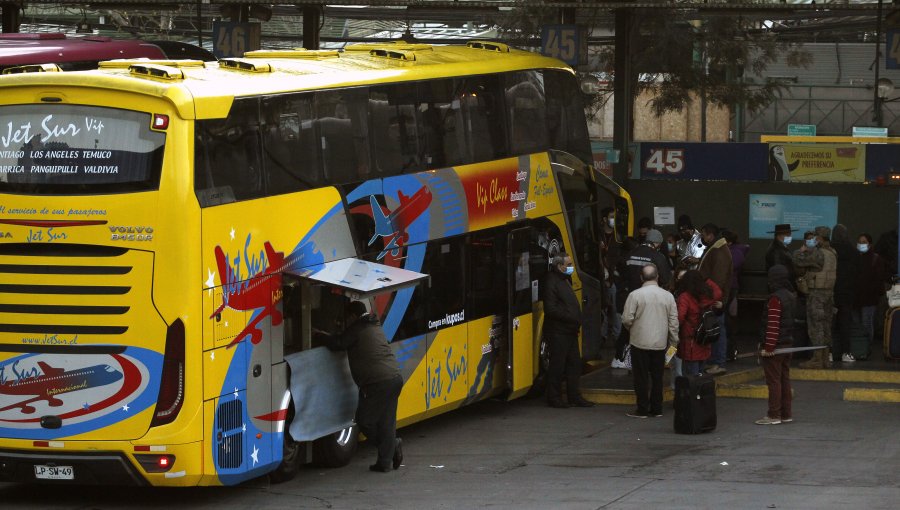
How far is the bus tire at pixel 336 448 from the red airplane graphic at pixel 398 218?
170cm

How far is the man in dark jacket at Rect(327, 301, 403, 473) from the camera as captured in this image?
43.0 feet

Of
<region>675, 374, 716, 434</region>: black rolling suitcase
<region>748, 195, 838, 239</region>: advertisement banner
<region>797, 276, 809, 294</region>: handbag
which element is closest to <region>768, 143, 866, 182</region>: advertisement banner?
<region>748, 195, 838, 239</region>: advertisement banner

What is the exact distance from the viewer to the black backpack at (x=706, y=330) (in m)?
16.3

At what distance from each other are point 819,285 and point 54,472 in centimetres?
1152

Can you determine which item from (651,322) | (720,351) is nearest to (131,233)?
(651,322)

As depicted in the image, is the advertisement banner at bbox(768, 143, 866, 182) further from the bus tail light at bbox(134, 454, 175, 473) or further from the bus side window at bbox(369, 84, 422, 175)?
the bus tail light at bbox(134, 454, 175, 473)

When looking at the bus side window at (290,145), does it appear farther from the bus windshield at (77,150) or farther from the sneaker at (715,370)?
the sneaker at (715,370)

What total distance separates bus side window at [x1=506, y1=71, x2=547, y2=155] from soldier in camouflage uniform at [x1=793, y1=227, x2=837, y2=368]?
4.27 meters

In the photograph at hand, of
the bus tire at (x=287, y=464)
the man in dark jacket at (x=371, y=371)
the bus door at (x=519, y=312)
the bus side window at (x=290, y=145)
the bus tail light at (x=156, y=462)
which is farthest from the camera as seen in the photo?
the bus door at (x=519, y=312)

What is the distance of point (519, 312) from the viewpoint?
55.5ft

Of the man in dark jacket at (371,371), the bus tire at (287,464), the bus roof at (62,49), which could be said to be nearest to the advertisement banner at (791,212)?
the bus roof at (62,49)

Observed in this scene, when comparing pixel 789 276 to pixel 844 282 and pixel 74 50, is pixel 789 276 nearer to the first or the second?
pixel 844 282

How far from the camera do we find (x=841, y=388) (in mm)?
18422

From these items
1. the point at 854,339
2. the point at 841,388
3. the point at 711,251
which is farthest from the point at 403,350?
the point at 854,339
